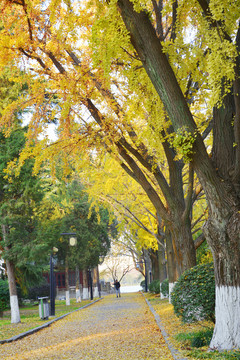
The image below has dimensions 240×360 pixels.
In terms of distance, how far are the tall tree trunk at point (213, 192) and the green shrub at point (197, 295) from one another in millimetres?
1148

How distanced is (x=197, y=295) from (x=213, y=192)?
239 cm

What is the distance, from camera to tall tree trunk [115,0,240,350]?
675cm

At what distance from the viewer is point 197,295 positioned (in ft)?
27.2

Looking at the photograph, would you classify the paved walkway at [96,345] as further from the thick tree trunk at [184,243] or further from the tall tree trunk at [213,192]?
the thick tree trunk at [184,243]

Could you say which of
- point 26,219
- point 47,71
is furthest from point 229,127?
point 26,219

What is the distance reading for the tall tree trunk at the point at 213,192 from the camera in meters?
6.75

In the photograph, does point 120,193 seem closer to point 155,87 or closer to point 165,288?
point 165,288

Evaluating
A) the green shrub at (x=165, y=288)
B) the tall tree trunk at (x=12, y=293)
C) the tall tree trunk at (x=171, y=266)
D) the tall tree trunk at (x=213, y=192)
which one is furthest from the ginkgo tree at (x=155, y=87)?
the green shrub at (x=165, y=288)

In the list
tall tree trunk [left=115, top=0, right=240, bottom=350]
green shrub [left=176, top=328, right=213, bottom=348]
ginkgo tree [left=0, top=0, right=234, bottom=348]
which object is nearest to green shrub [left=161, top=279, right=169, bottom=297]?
ginkgo tree [left=0, top=0, right=234, bottom=348]

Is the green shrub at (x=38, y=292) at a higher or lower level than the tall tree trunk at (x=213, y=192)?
lower

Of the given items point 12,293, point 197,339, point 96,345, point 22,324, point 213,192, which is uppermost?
point 213,192

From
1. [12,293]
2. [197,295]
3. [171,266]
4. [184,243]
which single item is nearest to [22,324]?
[12,293]

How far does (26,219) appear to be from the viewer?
62.7 ft

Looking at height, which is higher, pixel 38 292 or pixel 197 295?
pixel 197 295
